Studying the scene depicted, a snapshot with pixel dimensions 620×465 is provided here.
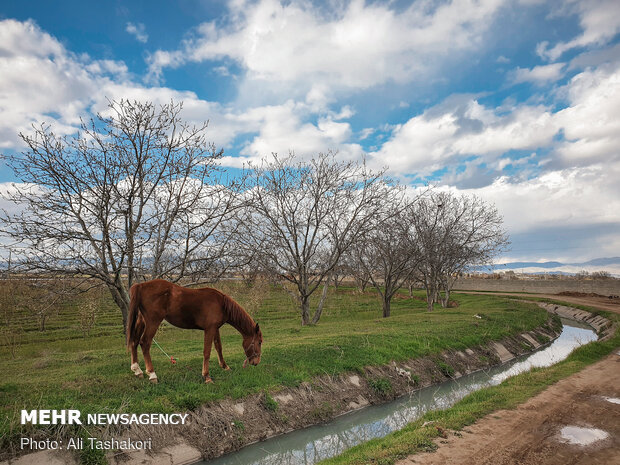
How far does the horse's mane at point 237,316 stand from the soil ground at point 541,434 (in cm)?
472

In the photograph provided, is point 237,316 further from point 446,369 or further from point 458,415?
point 446,369

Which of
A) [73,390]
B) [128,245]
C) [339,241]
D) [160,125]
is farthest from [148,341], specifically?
[339,241]

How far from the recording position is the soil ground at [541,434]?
619 cm

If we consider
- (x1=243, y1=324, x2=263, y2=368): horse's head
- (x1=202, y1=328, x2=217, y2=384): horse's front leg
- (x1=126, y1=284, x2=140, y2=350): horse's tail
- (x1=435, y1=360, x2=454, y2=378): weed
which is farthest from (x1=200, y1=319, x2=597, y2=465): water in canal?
(x1=126, y1=284, x2=140, y2=350): horse's tail

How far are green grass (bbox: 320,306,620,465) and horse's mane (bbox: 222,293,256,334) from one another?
3633 millimetres

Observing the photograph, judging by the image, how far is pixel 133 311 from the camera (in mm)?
8203

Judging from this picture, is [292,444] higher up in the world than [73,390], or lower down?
lower down

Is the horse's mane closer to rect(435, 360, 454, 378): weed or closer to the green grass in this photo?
the green grass

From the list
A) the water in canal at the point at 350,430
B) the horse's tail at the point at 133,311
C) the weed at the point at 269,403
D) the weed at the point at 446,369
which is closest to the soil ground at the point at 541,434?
the water in canal at the point at 350,430

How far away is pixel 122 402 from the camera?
7.56 metres

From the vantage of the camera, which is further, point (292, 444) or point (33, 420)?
point (292, 444)

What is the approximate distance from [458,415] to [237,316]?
18.4ft

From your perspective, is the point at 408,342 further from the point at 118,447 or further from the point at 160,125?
the point at 160,125

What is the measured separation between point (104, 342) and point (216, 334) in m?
12.4
